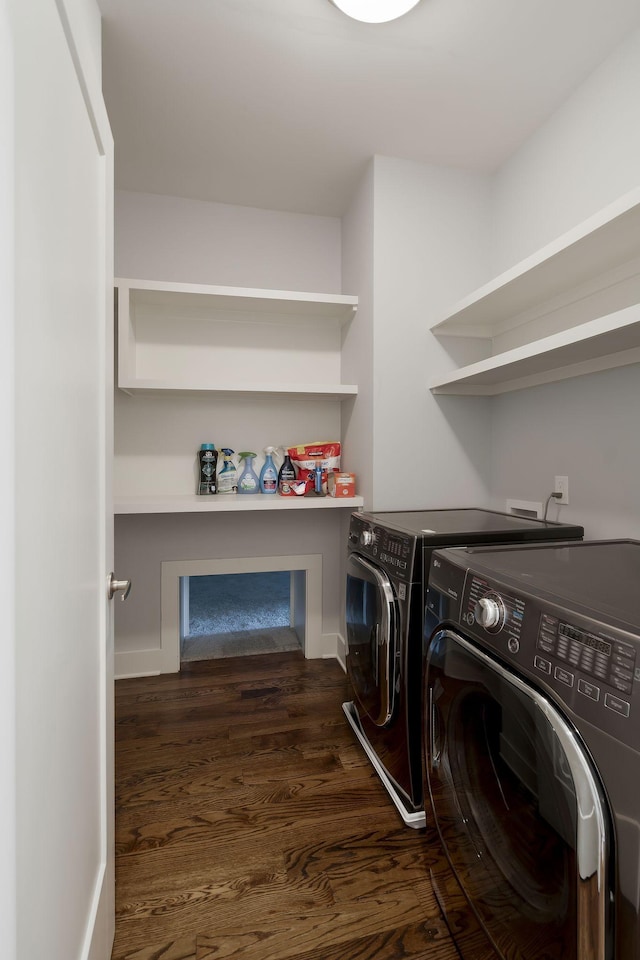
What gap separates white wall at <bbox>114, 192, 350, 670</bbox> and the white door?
1409mm

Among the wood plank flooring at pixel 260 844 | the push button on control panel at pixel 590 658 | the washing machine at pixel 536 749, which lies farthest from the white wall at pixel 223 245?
the push button on control panel at pixel 590 658

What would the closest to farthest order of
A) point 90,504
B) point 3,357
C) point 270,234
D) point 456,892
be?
point 3,357 < point 90,504 < point 456,892 < point 270,234

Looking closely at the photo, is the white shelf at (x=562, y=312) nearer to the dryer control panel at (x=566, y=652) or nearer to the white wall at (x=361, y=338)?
the white wall at (x=361, y=338)

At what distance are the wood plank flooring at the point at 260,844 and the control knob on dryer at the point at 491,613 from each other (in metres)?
0.85

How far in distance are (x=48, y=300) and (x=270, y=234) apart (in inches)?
89.1

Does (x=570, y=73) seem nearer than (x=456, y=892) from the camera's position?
No

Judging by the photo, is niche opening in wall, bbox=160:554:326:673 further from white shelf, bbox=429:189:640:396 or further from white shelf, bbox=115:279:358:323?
white shelf, bbox=115:279:358:323

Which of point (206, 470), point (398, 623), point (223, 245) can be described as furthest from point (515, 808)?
point (223, 245)

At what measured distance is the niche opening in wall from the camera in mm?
2475

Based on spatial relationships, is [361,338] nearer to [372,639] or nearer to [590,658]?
[372,639]

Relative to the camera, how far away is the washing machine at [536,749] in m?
0.63

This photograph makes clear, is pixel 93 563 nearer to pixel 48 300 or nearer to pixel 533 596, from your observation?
pixel 48 300

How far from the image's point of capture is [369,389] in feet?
7.23

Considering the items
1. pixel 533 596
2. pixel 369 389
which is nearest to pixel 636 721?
pixel 533 596
